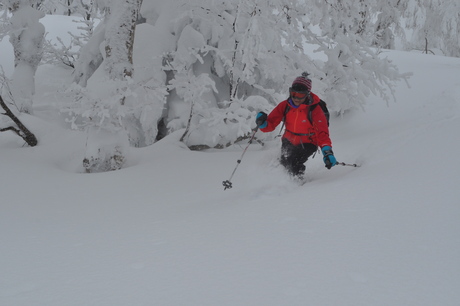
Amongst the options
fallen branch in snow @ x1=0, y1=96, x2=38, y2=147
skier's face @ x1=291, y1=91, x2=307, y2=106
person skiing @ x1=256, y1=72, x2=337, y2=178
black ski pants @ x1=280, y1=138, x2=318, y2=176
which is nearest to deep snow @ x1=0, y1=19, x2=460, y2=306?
black ski pants @ x1=280, y1=138, x2=318, y2=176

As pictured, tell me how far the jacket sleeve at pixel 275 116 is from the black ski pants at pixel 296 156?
0.29m

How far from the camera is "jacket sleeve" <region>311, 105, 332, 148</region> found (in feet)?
15.3

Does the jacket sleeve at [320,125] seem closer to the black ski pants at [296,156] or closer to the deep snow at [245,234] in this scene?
the black ski pants at [296,156]

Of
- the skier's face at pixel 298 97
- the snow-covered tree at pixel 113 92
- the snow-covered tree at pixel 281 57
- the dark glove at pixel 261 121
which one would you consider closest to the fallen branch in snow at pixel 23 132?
the snow-covered tree at pixel 113 92

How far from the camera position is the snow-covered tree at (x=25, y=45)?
8492 millimetres

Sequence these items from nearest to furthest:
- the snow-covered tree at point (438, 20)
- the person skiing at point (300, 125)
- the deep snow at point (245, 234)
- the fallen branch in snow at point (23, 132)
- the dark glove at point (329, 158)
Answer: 1. the deep snow at point (245, 234)
2. the dark glove at point (329, 158)
3. the person skiing at point (300, 125)
4. the fallen branch in snow at point (23, 132)
5. the snow-covered tree at point (438, 20)

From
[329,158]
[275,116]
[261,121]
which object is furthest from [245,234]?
[275,116]

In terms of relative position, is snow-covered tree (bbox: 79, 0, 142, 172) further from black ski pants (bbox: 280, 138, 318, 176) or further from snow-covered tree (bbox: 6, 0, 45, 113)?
snow-covered tree (bbox: 6, 0, 45, 113)

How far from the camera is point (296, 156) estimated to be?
5.11 m

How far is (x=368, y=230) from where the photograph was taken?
8.18 ft

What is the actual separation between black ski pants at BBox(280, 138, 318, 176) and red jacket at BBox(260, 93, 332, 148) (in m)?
0.07

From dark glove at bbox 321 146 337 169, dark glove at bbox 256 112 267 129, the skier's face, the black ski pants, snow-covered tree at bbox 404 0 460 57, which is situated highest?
snow-covered tree at bbox 404 0 460 57

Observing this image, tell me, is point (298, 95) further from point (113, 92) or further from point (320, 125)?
point (113, 92)

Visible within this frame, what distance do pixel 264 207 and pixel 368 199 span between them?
96 cm
